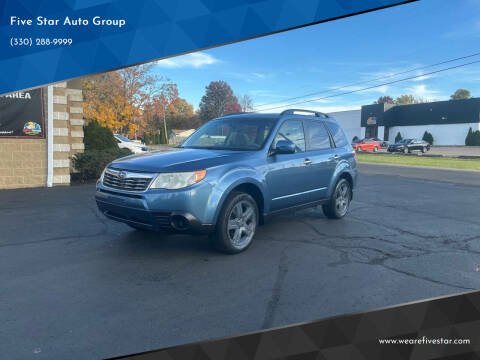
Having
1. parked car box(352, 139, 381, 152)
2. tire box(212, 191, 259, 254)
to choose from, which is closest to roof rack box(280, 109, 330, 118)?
tire box(212, 191, 259, 254)

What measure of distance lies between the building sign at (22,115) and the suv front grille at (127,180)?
6.89 m

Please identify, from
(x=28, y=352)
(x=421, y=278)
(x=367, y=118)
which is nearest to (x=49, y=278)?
(x=28, y=352)

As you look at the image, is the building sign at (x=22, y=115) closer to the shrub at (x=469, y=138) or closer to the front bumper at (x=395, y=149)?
the shrub at (x=469, y=138)

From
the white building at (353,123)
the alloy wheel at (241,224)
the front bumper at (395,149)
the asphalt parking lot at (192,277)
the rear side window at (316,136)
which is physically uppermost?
the white building at (353,123)

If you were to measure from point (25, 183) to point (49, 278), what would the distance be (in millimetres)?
7427

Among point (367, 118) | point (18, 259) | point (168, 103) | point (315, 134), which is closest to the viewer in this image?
point (18, 259)

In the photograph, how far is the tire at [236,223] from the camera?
14.6ft

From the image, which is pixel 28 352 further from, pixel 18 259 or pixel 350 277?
pixel 350 277

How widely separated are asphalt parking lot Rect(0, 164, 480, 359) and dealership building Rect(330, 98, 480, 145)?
1038 centimetres

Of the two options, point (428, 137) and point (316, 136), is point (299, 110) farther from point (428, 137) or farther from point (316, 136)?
point (428, 137)

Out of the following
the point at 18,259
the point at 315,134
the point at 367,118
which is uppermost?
the point at 367,118

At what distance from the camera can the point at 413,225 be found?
21.4 feet

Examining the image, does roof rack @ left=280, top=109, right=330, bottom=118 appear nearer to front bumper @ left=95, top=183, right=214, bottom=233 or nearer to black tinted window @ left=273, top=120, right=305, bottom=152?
black tinted window @ left=273, top=120, right=305, bottom=152

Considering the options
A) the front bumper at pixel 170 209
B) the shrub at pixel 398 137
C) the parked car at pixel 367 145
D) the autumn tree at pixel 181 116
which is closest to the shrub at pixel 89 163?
the autumn tree at pixel 181 116
